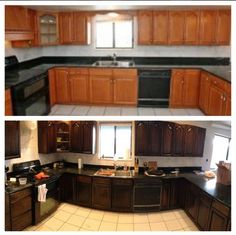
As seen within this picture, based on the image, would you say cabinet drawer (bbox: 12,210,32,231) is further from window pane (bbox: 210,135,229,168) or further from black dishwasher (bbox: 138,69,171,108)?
black dishwasher (bbox: 138,69,171,108)

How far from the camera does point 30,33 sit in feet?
10.4

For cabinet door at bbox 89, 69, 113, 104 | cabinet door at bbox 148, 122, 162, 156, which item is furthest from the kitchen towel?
cabinet door at bbox 89, 69, 113, 104

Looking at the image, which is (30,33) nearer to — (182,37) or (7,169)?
(182,37)

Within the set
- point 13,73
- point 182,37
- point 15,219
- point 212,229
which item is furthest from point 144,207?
point 182,37

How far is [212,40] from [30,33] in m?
2.35

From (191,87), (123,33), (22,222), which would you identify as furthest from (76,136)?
(123,33)

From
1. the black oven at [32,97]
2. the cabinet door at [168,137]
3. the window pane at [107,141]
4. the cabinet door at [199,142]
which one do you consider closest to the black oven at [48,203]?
the window pane at [107,141]

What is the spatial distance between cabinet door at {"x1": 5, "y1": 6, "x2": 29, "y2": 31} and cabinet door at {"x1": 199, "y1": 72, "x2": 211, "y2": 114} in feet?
7.16

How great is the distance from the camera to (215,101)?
2855 millimetres

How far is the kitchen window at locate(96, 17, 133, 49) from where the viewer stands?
3.77 m

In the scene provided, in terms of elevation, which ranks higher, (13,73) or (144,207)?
(13,73)

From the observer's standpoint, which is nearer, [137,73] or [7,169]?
[7,169]

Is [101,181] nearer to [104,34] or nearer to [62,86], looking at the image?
[62,86]
